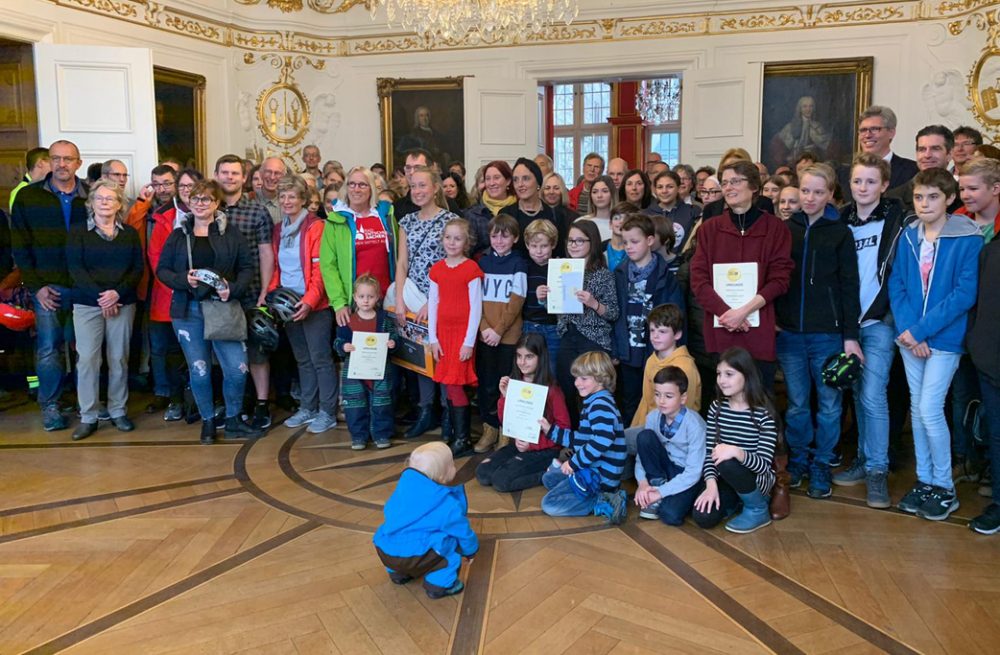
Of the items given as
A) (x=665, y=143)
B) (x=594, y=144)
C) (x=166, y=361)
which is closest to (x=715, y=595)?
(x=166, y=361)

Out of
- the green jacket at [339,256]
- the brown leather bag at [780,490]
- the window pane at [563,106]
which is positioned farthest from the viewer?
the window pane at [563,106]

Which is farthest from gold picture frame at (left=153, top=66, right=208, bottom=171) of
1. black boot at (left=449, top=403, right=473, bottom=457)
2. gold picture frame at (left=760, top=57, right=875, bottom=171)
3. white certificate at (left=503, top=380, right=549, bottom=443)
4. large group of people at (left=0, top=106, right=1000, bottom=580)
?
gold picture frame at (left=760, top=57, right=875, bottom=171)

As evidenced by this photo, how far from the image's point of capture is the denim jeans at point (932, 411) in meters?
3.83

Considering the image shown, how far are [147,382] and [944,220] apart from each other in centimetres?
580

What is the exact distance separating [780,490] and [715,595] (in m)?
1.05

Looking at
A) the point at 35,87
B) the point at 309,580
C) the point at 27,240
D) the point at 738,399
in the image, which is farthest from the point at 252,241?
the point at 35,87

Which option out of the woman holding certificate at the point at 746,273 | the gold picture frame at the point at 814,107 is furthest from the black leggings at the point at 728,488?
the gold picture frame at the point at 814,107

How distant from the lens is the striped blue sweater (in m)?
3.99

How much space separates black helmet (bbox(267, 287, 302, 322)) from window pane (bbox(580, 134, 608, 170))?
13.5 metres

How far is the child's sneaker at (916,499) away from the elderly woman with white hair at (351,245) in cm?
338

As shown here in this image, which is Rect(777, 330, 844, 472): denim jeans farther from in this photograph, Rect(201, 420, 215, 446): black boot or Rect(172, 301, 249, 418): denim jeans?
Rect(201, 420, 215, 446): black boot

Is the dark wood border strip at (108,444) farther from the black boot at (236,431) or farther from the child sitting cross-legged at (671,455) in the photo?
the child sitting cross-legged at (671,455)

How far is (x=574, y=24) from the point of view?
1018 cm

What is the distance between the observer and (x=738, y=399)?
3.89 metres
